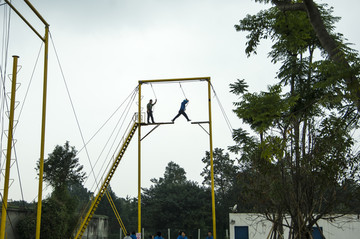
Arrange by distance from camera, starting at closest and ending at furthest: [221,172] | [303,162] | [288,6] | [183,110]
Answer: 1. [303,162]
2. [288,6]
3. [183,110]
4. [221,172]

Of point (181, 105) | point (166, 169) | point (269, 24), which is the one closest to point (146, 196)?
point (166, 169)

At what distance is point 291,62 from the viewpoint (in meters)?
19.0

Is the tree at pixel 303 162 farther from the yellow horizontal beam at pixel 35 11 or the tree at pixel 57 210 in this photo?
the tree at pixel 57 210

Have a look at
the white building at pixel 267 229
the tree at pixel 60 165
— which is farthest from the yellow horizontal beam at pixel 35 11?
the tree at pixel 60 165

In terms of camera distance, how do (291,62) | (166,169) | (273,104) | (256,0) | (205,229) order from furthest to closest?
(166,169), (205,229), (291,62), (256,0), (273,104)

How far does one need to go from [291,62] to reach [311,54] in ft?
6.23

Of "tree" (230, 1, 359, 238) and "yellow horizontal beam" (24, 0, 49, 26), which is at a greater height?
"yellow horizontal beam" (24, 0, 49, 26)

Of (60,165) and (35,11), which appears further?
(60,165)

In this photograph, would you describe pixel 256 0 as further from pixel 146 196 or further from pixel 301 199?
pixel 146 196

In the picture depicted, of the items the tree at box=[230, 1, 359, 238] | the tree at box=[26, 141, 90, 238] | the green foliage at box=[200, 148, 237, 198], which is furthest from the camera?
the green foliage at box=[200, 148, 237, 198]

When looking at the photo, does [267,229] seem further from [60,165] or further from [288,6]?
[60,165]

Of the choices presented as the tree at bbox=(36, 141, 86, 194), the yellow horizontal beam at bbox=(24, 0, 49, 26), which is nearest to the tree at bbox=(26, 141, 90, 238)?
the tree at bbox=(36, 141, 86, 194)

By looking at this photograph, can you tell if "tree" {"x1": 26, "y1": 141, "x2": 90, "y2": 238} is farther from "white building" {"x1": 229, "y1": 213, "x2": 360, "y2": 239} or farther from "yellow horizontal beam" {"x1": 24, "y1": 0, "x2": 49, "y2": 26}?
"yellow horizontal beam" {"x1": 24, "y1": 0, "x2": 49, "y2": 26}

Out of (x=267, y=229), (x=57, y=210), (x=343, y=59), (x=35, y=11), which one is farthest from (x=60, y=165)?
(x=343, y=59)
